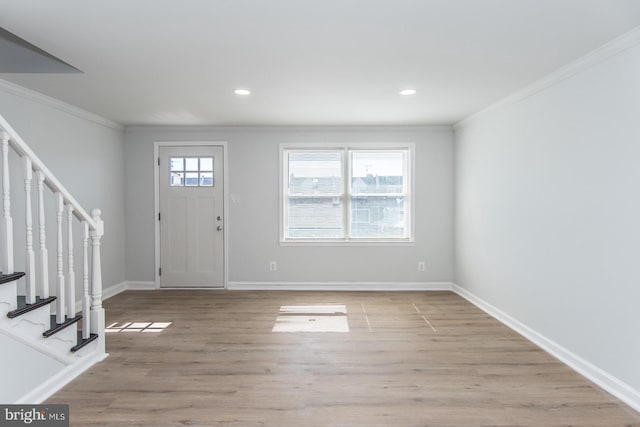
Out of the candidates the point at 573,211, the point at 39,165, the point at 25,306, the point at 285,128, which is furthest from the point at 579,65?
the point at 25,306

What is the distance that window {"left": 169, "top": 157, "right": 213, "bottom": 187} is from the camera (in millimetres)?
5438

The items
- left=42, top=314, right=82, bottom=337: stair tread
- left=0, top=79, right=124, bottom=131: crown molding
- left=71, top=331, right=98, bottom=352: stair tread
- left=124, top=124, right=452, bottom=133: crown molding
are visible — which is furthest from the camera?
left=124, top=124, right=452, bottom=133: crown molding

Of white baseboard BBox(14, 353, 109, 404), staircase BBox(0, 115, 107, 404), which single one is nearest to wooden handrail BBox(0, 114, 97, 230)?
staircase BBox(0, 115, 107, 404)

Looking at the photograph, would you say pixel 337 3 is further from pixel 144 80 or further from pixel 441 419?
pixel 441 419

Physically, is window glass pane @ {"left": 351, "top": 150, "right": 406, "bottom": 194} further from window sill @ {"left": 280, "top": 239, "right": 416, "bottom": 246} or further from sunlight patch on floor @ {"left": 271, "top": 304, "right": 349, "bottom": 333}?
sunlight patch on floor @ {"left": 271, "top": 304, "right": 349, "bottom": 333}

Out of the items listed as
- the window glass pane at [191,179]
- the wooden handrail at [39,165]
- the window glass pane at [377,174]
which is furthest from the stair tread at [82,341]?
the window glass pane at [377,174]

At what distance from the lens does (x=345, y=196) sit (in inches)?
214

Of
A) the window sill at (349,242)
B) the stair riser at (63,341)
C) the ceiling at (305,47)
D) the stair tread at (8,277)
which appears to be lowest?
the stair riser at (63,341)

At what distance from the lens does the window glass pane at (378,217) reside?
545cm

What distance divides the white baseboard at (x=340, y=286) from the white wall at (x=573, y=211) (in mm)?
1047

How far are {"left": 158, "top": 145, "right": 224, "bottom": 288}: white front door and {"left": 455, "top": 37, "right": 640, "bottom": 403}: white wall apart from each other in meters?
3.54

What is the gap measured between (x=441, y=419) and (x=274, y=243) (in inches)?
140

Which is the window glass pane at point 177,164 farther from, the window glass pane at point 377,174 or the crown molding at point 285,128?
the window glass pane at point 377,174

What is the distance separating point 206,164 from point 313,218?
1.72 m
